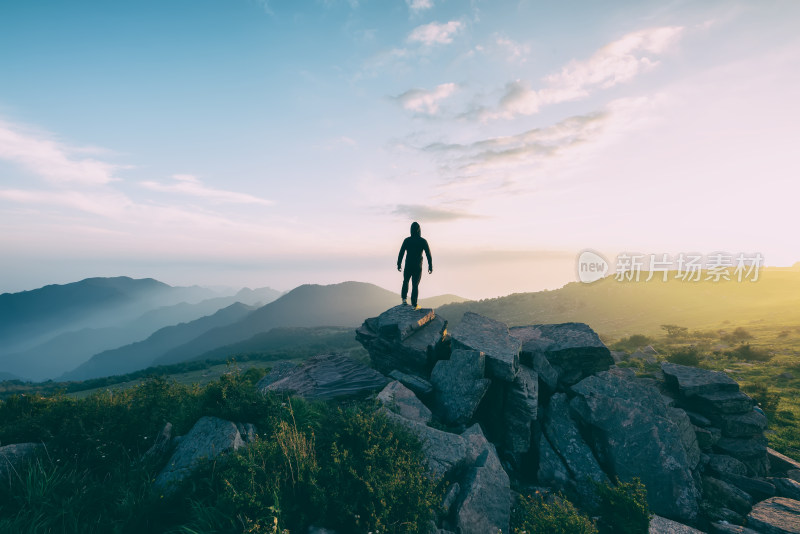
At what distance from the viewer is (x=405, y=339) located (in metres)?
14.1

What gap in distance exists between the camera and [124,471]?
741cm

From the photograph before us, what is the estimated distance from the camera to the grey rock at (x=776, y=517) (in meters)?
7.22

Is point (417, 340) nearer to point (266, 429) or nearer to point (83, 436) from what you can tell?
point (266, 429)

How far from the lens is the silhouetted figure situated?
52.1 feet

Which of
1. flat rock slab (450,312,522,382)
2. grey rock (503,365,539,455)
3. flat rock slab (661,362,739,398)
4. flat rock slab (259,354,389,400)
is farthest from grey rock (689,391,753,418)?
flat rock slab (259,354,389,400)

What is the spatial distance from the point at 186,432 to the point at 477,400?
834cm

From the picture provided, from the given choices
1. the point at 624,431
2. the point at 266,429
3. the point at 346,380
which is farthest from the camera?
the point at 346,380

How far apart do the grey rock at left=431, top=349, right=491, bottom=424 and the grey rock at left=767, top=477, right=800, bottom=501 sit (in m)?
8.10

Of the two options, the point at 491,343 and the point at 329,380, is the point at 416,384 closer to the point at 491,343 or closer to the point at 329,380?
the point at 491,343

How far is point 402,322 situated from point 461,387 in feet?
13.4

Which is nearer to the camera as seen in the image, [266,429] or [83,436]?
[83,436]

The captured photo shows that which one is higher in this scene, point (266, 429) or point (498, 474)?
point (266, 429)

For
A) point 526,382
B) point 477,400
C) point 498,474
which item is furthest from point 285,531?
point 526,382

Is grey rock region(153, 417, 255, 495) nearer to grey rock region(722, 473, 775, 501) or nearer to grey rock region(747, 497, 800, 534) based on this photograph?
grey rock region(747, 497, 800, 534)
